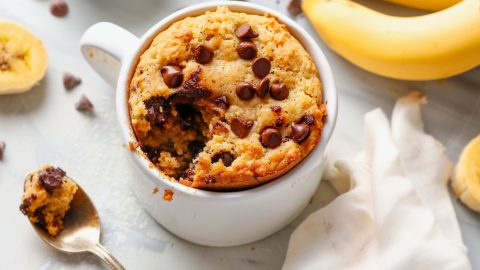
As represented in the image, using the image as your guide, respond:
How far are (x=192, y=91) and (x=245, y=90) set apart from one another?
5.3 inches

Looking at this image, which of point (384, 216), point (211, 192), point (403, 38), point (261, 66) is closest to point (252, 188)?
point (211, 192)

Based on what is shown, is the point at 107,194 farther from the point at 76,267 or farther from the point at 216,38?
the point at 216,38

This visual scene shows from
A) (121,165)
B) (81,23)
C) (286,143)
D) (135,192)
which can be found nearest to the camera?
(286,143)

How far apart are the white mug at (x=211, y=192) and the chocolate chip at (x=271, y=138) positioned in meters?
0.09

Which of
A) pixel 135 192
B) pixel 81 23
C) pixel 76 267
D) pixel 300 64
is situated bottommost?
pixel 76 267

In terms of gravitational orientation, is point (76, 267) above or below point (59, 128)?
below

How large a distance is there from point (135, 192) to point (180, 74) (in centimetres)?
44

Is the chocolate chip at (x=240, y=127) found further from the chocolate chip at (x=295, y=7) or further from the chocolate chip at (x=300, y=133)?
the chocolate chip at (x=295, y=7)

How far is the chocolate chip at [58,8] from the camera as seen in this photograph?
7.91 feet

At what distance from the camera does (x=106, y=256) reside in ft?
6.66

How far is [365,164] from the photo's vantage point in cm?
221

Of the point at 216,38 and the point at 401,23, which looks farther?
the point at 401,23

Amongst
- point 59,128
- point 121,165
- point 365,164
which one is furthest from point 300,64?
point 59,128

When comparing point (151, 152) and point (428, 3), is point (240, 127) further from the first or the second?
point (428, 3)
